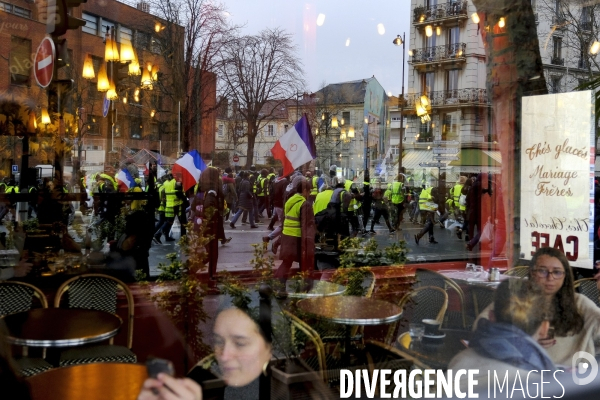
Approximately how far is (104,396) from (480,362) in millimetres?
2152

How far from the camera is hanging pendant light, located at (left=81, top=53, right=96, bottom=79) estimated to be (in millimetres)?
7332

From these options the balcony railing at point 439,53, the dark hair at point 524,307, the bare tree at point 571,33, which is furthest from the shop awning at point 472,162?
the dark hair at point 524,307

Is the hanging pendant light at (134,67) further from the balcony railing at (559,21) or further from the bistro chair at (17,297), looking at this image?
the balcony railing at (559,21)

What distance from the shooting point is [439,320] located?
3953 millimetres

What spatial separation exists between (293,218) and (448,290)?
11.9 feet

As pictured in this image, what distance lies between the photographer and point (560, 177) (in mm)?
3764

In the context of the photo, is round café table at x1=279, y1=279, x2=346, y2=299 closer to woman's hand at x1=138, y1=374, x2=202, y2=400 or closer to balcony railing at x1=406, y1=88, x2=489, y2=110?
woman's hand at x1=138, y1=374, x2=202, y2=400

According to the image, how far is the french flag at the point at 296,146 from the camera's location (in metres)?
6.58

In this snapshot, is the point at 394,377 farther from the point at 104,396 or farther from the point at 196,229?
the point at 196,229

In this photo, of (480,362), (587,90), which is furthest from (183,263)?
(587,90)

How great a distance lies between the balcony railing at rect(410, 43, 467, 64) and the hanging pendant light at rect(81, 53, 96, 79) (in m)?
4.19

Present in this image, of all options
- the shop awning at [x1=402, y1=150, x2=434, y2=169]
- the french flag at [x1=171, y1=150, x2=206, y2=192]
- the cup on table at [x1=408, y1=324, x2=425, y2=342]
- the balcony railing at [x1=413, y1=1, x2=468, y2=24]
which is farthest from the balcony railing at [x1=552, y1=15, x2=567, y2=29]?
the shop awning at [x1=402, y1=150, x2=434, y2=169]

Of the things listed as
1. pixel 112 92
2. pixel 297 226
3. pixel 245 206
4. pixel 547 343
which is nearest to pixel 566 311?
pixel 547 343

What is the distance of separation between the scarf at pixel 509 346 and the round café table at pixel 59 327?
2.19 meters
